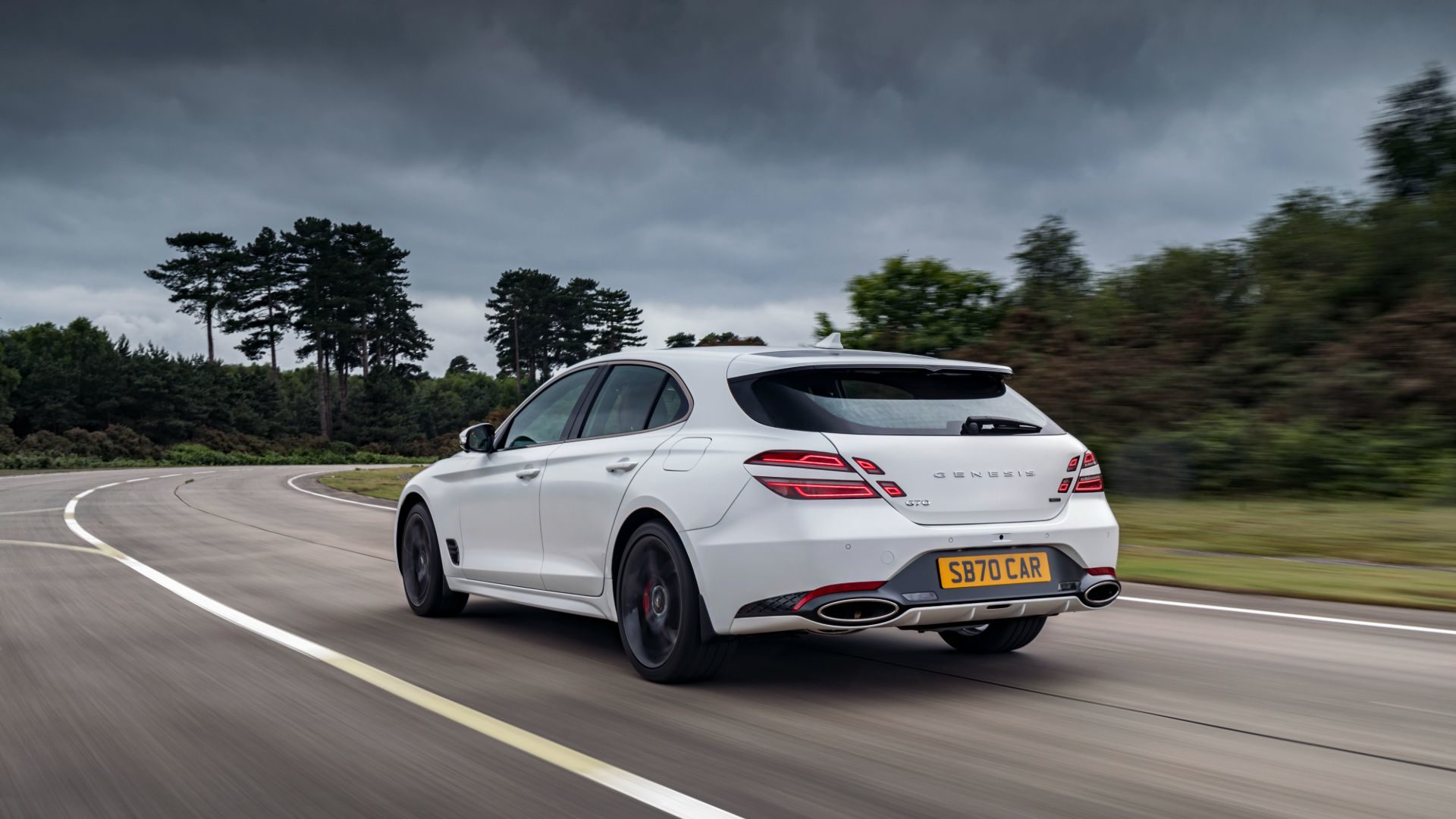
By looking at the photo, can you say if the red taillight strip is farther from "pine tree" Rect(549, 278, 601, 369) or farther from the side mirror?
"pine tree" Rect(549, 278, 601, 369)

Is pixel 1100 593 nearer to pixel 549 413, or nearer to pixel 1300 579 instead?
pixel 549 413

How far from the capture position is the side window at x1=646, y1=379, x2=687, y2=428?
583cm

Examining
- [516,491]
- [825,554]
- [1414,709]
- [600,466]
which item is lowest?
[1414,709]

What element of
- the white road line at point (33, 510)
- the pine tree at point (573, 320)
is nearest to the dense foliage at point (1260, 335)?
the white road line at point (33, 510)

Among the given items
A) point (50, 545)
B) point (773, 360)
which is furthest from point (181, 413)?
point (773, 360)

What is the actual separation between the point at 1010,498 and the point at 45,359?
3644 inches

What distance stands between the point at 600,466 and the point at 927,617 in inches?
74.5

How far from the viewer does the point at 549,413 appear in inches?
282

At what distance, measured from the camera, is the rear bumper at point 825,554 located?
4.94 m

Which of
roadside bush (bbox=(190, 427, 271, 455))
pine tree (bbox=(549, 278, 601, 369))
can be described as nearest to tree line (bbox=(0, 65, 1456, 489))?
roadside bush (bbox=(190, 427, 271, 455))

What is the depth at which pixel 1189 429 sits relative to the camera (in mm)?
17719

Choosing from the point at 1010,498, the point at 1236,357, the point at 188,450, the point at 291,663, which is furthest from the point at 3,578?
the point at 188,450

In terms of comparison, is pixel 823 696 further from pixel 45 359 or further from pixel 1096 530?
pixel 45 359

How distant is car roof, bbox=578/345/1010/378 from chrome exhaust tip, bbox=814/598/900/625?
109 cm
